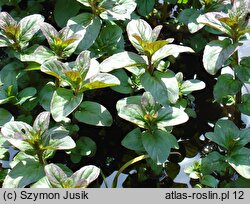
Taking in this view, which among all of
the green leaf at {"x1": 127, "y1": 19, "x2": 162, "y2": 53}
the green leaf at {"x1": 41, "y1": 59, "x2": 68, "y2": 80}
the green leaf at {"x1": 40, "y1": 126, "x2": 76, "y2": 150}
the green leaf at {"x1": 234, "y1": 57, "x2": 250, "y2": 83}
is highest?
the green leaf at {"x1": 127, "y1": 19, "x2": 162, "y2": 53}

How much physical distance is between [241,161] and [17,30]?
3.22 ft

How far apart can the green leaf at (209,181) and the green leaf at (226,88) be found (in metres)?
0.33

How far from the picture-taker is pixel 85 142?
1904mm

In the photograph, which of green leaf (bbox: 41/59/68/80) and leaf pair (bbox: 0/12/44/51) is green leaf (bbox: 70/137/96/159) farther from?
leaf pair (bbox: 0/12/44/51)

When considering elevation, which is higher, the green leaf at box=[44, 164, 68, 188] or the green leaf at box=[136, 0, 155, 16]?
the green leaf at box=[136, 0, 155, 16]

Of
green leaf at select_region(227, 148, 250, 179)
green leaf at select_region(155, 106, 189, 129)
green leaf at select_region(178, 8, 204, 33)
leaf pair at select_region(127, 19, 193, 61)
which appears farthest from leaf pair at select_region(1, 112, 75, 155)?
green leaf at select_region(178, 8, 204, 33)

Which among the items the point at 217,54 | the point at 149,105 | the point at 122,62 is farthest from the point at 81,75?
the point at 217,54

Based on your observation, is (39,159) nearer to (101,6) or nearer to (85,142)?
(85,142)

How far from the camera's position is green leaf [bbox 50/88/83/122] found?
1.70 meters

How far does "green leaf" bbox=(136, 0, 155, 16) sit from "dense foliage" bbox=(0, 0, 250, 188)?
13cm

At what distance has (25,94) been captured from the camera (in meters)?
1.90

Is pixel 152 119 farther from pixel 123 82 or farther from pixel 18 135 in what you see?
pixel 18 135

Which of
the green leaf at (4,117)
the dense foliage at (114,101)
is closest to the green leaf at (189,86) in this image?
the dense foliage at (114,101)
